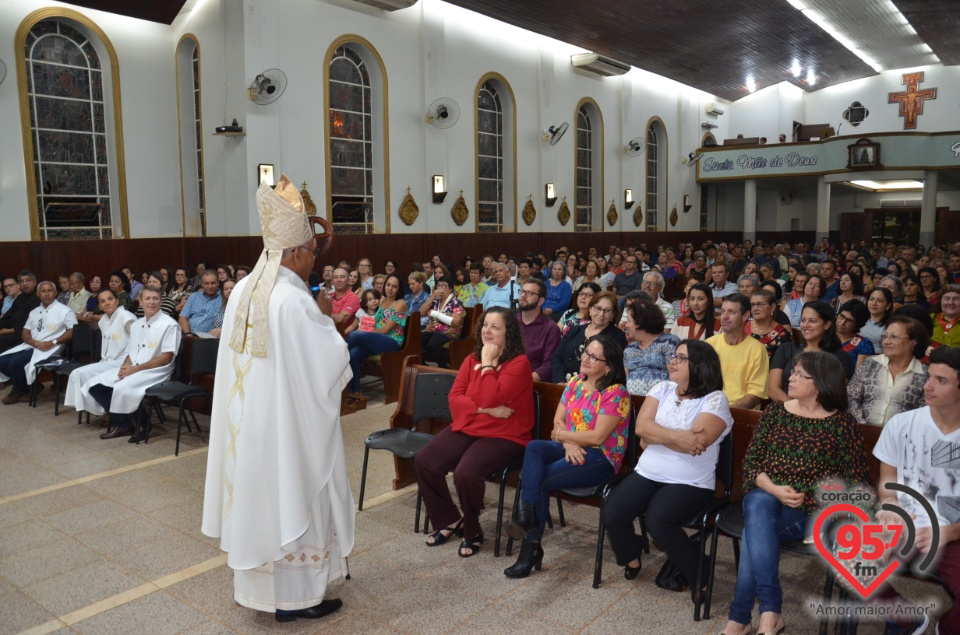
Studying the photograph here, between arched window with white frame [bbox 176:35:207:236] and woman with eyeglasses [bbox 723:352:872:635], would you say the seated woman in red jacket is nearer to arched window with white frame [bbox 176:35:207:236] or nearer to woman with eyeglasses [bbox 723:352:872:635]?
woman with eyeglasses [bbox 723:352:872:635]

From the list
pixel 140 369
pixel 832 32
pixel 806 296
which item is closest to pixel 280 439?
pixel 140 369

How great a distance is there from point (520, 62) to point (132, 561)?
13573 mm

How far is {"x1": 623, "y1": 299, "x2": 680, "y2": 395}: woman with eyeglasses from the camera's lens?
4.45 m

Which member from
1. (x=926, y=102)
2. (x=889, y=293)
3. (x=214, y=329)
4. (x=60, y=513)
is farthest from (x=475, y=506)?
(x=926, y=102)

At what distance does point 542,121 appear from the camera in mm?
16156

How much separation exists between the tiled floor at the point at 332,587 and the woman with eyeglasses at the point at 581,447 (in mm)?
263

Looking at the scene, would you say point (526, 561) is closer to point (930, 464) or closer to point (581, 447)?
point (581, 447)

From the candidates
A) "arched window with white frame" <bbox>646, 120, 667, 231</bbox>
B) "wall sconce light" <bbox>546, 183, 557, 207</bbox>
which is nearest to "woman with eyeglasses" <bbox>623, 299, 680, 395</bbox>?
"wall sconce light" <bbox>546, 183, 557, 207</bbox>

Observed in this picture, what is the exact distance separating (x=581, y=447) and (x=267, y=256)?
1.72m

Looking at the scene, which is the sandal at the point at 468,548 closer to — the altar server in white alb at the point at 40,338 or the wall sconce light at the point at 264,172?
the altar server in white alb at the point at 40,338

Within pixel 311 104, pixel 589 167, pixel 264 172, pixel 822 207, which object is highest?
pixel 311 104

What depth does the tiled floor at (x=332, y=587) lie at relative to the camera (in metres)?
3.15

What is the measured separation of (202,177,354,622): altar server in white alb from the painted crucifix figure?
80.9ft

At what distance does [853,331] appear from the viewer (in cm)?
485
